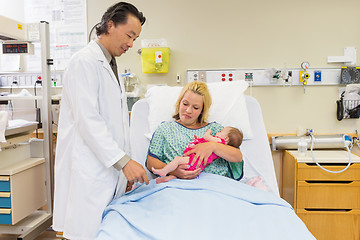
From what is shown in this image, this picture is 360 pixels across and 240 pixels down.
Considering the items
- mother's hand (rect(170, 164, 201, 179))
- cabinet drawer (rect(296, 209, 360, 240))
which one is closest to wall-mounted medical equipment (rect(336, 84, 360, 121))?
cabinet drawer (rect(296, 209, 360, 240))

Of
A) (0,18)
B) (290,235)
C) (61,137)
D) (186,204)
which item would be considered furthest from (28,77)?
(290,235)

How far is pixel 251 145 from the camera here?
6.76 feet

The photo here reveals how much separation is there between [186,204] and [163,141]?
57 centimetres

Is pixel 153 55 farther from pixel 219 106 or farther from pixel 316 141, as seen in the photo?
pixel 316 141

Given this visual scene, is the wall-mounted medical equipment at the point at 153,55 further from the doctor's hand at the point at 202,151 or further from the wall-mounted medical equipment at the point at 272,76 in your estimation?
the doctor's hand at the point at 202,151

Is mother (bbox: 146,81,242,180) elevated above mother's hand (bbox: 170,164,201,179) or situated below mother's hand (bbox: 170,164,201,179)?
above

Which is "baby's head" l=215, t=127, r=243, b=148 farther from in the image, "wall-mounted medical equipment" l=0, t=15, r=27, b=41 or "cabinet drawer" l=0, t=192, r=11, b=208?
"wall-mounted medical equipment" l=0, t=15, r=27, b=41

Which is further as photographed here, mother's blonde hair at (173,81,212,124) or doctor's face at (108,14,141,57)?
mother's blonde hair at (173,81,212,124)

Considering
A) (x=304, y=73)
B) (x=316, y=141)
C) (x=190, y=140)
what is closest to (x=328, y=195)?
(x=316, y=141)

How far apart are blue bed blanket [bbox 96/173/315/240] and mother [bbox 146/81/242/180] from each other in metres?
0.22

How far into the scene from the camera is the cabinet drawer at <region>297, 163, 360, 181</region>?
2277mm

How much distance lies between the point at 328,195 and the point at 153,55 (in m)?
1.77

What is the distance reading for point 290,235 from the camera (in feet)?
3.55

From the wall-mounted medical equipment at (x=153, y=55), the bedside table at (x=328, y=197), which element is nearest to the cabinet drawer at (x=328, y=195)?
the bedside table at (x=328, y=197)
